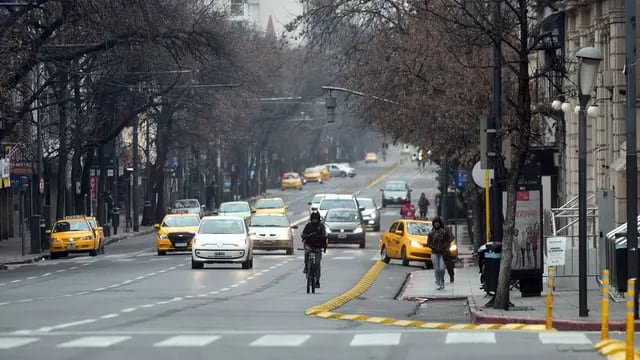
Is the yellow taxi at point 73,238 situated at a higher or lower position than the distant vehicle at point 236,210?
lower

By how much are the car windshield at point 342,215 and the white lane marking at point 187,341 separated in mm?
42493

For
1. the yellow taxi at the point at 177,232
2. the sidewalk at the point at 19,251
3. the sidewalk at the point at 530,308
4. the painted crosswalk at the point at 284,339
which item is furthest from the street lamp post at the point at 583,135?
the yellow taxi at the point at 177,232

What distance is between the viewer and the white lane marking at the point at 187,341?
20047 mm

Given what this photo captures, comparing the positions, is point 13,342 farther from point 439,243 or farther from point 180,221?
point 180,221

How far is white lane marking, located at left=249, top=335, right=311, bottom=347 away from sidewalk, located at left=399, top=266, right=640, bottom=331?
4.58 m

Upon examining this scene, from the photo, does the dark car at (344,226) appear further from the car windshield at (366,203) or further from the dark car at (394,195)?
the dark car at (394,195)

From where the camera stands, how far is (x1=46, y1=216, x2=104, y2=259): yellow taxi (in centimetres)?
5919

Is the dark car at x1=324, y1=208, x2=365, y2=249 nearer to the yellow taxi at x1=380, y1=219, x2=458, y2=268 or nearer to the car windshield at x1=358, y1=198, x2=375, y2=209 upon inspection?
the yellow taxi at x1=380, y1=219, x2=458, y2=268

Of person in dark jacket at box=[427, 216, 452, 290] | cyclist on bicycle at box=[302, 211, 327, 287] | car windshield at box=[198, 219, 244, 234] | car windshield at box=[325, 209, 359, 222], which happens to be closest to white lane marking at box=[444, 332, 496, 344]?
cyclist on bicycle at box=[302, 211, 327, 287]

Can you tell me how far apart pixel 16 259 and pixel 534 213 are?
101 feet

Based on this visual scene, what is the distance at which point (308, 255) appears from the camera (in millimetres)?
34906

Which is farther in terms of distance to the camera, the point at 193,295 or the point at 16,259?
the point at 16,259

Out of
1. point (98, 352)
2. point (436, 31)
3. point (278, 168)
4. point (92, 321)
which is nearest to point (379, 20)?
point (436, 31)

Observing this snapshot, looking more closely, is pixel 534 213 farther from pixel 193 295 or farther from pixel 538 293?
pixel 193 295
